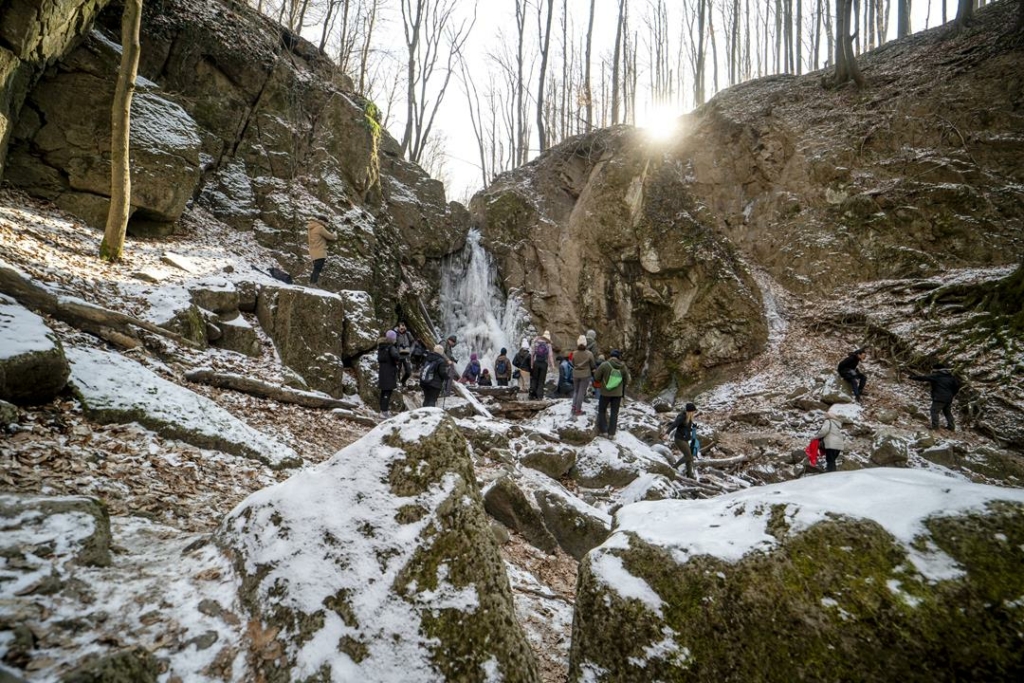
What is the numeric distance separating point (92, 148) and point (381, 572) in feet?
46.7

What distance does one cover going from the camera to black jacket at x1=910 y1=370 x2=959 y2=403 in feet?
32.0

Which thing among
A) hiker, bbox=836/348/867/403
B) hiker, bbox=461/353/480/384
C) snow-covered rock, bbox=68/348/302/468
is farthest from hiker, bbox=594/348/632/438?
Answer: hiker, bbox=461/353/480/384

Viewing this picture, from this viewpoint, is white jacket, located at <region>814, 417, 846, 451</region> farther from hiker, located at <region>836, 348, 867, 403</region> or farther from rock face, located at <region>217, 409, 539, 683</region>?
rock face, located at <region>217, 409, 539, 683</region>

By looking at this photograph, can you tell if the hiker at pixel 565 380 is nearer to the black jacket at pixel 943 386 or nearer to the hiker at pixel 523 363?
the hiker at pixel 523 363

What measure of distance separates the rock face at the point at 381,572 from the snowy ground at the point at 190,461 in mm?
253

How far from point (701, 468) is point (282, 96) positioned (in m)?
18.6

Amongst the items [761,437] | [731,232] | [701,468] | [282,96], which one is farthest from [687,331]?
[282,96]

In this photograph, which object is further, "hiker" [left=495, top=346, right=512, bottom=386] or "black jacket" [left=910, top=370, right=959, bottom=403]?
"hiker" [left=495, top=346, right=512, bottom=386]

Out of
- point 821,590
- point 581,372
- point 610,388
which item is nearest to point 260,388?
point 610,388

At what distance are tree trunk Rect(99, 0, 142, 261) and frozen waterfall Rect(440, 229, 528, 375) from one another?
38.3 feet

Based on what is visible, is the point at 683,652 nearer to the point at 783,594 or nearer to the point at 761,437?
the point at 783,594

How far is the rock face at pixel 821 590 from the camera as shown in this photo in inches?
81.9

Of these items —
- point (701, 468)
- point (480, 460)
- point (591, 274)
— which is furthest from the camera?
point (591, 274)

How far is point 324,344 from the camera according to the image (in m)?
10.7
